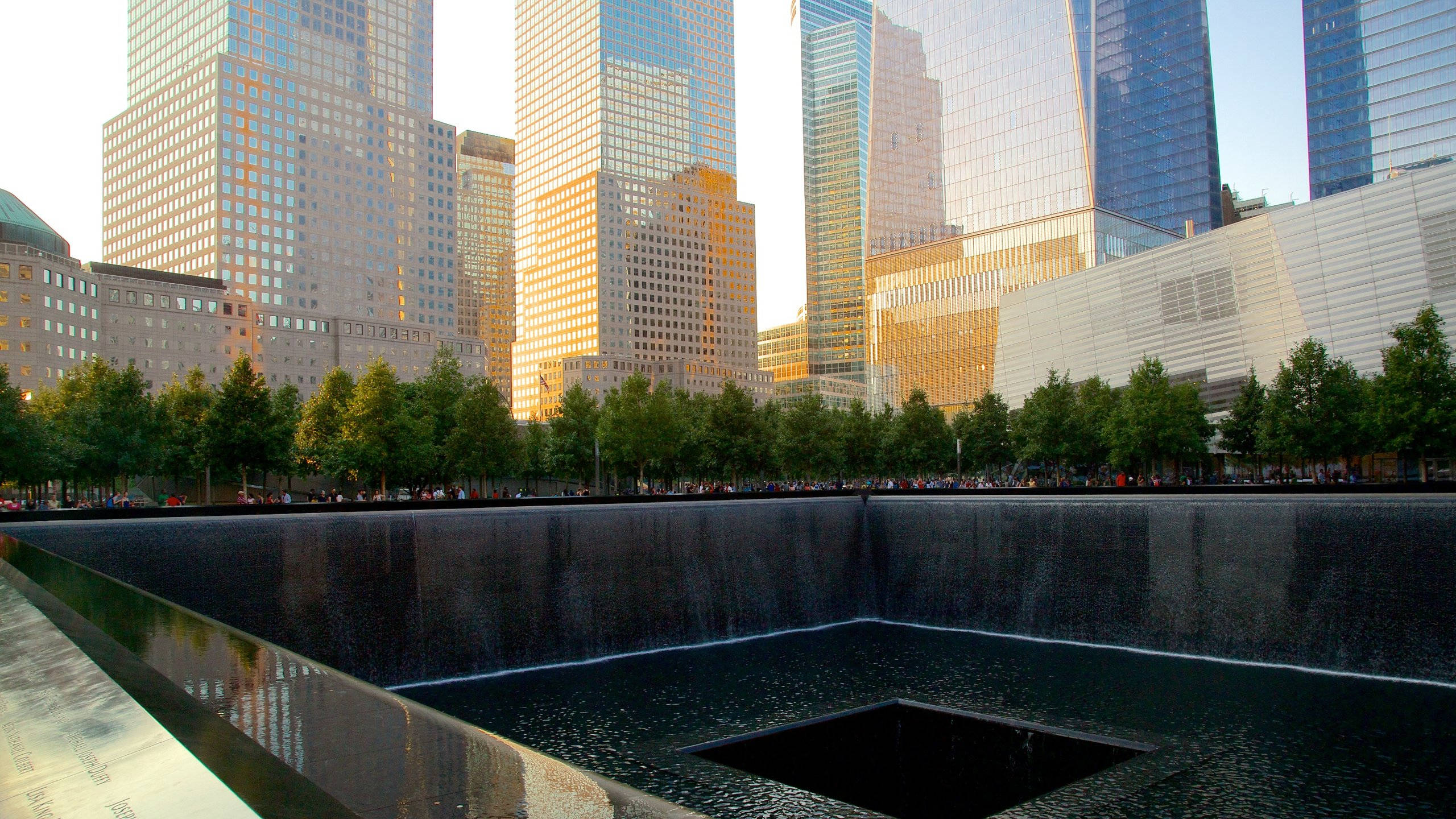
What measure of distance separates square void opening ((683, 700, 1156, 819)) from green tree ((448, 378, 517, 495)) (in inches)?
2037

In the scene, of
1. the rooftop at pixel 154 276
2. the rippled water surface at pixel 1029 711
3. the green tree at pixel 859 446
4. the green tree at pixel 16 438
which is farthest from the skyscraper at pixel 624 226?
the rippled water surface at pixel 1029 711

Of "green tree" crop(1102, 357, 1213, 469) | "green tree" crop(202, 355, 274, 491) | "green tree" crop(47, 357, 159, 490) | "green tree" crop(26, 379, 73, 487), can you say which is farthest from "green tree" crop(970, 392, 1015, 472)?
→ "green tree" crop(26, 379, 73, 487)

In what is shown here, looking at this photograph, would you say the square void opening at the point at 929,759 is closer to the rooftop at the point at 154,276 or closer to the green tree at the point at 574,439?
the green tree at the point at 574,439

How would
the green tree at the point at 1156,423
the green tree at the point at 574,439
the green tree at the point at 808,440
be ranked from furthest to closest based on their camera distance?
1. the green tree at the point at 574,439
2. the green tree at the point at 808,440
3. the green tree at the point at 1156,423

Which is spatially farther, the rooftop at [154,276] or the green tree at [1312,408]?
the rooftop at [154,276]

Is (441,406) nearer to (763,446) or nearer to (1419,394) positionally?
(763,446)

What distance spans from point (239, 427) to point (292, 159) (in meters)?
96.8

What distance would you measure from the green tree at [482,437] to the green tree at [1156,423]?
41.2 m

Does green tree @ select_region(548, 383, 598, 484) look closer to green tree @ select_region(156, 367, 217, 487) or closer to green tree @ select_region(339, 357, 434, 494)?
green tree @ select_region(339, 357, 434, 494)

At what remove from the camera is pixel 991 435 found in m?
70.0

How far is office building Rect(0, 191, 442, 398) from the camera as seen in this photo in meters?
Result: 98.3

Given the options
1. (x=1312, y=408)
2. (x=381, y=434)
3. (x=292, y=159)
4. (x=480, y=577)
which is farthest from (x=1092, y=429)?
(x=292, y=159)

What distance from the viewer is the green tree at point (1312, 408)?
164 ft

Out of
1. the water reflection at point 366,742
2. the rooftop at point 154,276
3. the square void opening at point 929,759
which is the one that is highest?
the rooftop at point 154,276
